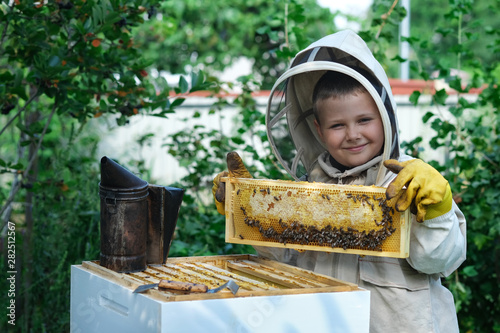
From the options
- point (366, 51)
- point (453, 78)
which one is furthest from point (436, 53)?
point (366, 51)

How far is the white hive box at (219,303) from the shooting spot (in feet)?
5.64

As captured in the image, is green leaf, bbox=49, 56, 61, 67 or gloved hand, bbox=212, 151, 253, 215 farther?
green leaf, bbox=49, 56, 61, 67

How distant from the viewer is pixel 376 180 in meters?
2.47

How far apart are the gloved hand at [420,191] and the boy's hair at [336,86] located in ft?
1.75

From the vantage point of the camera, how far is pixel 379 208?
2.12 metres

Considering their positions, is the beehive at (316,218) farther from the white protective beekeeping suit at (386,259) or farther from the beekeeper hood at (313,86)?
the beekeeper hood at (313,86)

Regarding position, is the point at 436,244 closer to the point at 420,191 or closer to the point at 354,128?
the point at 420,191

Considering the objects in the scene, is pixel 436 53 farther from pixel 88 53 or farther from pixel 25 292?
pixel 25 292

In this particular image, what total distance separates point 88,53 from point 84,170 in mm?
1196

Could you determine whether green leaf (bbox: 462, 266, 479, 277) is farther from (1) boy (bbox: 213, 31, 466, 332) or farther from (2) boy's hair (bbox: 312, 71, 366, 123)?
(2) boy's hair (bbox: 312, 71, 366, 123)

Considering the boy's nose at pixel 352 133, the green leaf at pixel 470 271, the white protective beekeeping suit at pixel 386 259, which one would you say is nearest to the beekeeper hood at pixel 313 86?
the white protective beekeeping suit at pixel 386 259

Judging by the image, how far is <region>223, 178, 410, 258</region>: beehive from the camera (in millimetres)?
2107

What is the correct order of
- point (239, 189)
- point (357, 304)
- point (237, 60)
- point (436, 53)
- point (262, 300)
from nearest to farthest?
point (262, 300), point (357, 304), point (239, 189), point (436, 53), point (237, 60)

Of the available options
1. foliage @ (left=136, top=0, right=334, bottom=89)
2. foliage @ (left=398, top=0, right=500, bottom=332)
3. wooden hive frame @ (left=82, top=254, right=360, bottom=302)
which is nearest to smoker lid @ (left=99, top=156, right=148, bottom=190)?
wooden hive frame @ (left=82, top=254, right=360, bottom=302)
